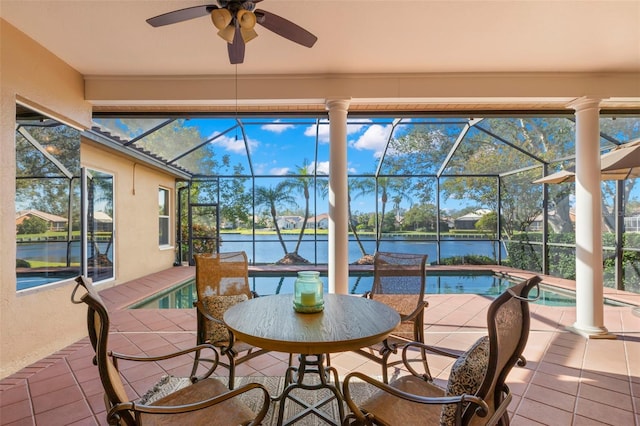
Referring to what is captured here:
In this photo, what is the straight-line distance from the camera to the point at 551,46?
2.78 meters

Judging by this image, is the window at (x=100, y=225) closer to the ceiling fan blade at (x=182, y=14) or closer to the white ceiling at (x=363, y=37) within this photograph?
the white ceiling at (x=363, y=37)

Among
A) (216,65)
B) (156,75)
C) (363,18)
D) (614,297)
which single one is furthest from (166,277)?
(614,297)

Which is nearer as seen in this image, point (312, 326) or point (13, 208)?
point (312, 326)

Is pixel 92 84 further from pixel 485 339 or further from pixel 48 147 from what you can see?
pixel 485 339

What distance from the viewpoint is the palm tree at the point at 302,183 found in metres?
8.45

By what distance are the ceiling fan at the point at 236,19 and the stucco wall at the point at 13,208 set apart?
5.43 ft

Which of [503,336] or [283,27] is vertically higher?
[283,27]

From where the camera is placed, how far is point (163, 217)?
814 cm

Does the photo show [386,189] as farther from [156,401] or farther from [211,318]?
[156,401]

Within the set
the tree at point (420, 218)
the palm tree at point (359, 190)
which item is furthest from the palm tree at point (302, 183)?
the tree at point (420, 218)

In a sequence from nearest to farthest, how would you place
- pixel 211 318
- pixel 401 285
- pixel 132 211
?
pixel 211 318 < pixel 401 285 < pixel 132 211

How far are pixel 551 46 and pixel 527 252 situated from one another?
6.03m

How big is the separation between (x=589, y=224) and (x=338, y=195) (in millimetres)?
2828

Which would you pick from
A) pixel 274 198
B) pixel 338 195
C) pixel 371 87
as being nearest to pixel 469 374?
pixel 338 195
